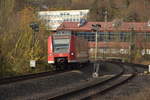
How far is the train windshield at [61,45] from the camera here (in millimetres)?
24484

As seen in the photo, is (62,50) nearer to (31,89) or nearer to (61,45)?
(61,45)

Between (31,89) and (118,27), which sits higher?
(118,27)

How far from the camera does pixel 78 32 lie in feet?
292

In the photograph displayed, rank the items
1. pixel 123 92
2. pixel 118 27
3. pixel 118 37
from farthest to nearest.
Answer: pixel 118 27
pixel 118 37
pixel 123 92

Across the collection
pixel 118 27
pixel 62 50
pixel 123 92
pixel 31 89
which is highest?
pixel 118 27

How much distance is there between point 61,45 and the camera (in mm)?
24578

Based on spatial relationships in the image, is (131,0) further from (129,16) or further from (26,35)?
(26,35)

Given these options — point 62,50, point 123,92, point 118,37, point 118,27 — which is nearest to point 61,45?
point 62,50

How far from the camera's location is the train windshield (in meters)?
24.5

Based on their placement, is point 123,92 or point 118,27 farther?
point 118,27

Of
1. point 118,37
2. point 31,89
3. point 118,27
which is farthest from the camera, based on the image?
point 118,27

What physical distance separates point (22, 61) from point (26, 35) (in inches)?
106

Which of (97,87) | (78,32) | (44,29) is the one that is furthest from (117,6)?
(97,87)

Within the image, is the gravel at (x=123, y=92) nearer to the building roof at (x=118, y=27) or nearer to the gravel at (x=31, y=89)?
the gravel at (x=31, y=89)
